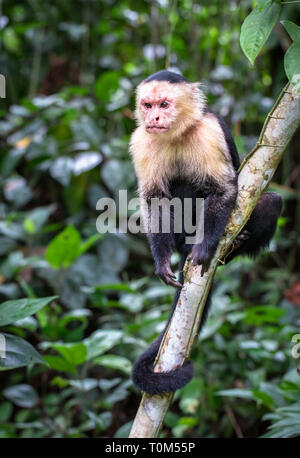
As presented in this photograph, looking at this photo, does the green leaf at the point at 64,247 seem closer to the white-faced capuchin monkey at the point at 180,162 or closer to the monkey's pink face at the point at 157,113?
the white-faced capuchin monkey at the point at 180,162

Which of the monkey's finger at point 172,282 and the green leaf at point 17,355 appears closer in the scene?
the green leaf at point 17,355

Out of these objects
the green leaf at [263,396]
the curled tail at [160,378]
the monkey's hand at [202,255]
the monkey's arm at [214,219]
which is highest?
the monkey's arm at [214,219]

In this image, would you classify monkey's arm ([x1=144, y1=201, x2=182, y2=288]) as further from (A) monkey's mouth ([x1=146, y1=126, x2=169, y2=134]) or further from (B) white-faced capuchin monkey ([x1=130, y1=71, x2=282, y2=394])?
(A) monkey's mouth ([x1=146, y1=126, x2=169, y2=134])

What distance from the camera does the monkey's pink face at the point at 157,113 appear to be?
→ 7.80 ft

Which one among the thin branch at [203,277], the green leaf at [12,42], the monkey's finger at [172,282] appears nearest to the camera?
the thin branch at [203,277]

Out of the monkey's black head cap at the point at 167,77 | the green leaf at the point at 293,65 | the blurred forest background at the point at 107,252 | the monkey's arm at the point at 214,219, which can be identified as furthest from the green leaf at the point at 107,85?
the green leaf at the point at 293,65

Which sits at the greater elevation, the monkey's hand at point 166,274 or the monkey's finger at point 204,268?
the monkey's finger at point 204,268

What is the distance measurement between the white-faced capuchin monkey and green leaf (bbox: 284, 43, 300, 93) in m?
0.59

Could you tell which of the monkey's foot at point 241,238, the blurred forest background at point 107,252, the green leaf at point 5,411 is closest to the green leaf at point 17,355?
the blurred forest background at point 107,252

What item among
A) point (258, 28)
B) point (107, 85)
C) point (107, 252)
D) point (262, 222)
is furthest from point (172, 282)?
point (107, 85)

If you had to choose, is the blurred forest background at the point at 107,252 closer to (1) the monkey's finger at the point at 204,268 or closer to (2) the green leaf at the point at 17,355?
(2) the green leaf at the point at 17,355

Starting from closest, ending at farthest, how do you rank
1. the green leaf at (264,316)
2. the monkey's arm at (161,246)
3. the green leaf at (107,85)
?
the monkey's arm at (161,246) → the green leaf at (264,316) → the green leaf at (107,85)
